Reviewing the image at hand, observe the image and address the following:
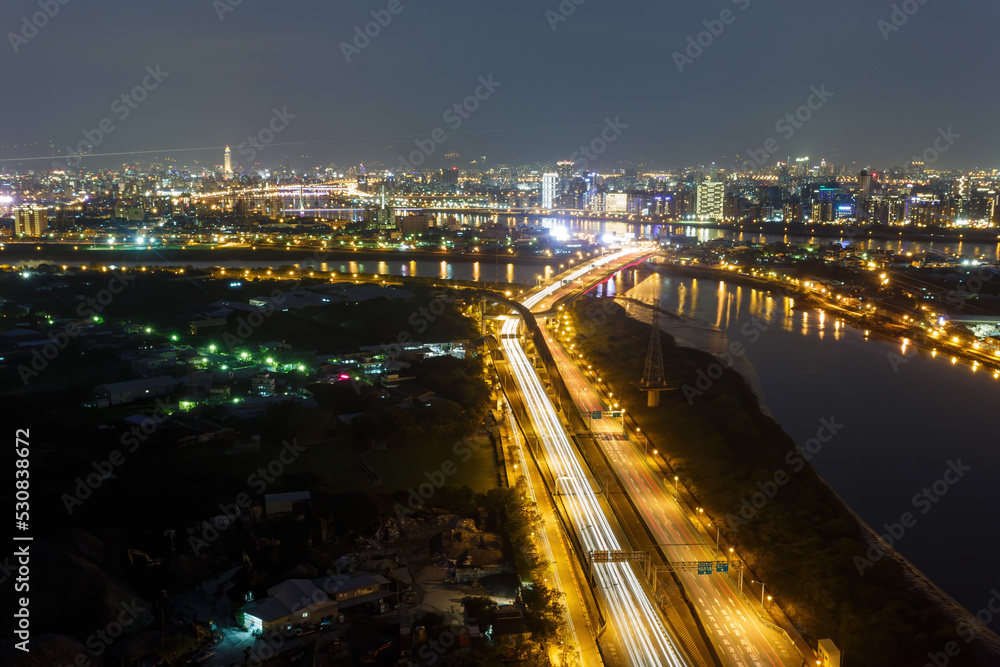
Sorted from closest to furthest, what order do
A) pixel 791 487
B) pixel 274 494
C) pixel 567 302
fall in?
pixel 274 494
pixel 791 487
pixel 567 302

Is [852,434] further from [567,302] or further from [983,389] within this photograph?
[567,302]

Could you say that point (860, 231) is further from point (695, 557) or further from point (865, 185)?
point (695, 557)

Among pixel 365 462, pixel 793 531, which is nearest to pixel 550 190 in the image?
pixel 365 462

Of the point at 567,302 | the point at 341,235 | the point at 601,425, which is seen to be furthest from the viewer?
the point at 341,235

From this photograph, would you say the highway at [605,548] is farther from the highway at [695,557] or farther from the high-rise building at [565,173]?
the high-rise building at [565,173]

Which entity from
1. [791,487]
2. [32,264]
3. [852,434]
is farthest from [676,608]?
[32,264]

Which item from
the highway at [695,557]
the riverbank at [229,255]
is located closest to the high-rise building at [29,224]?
the riverbank at [229,255]

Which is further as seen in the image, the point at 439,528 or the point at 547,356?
the point at 547,356
